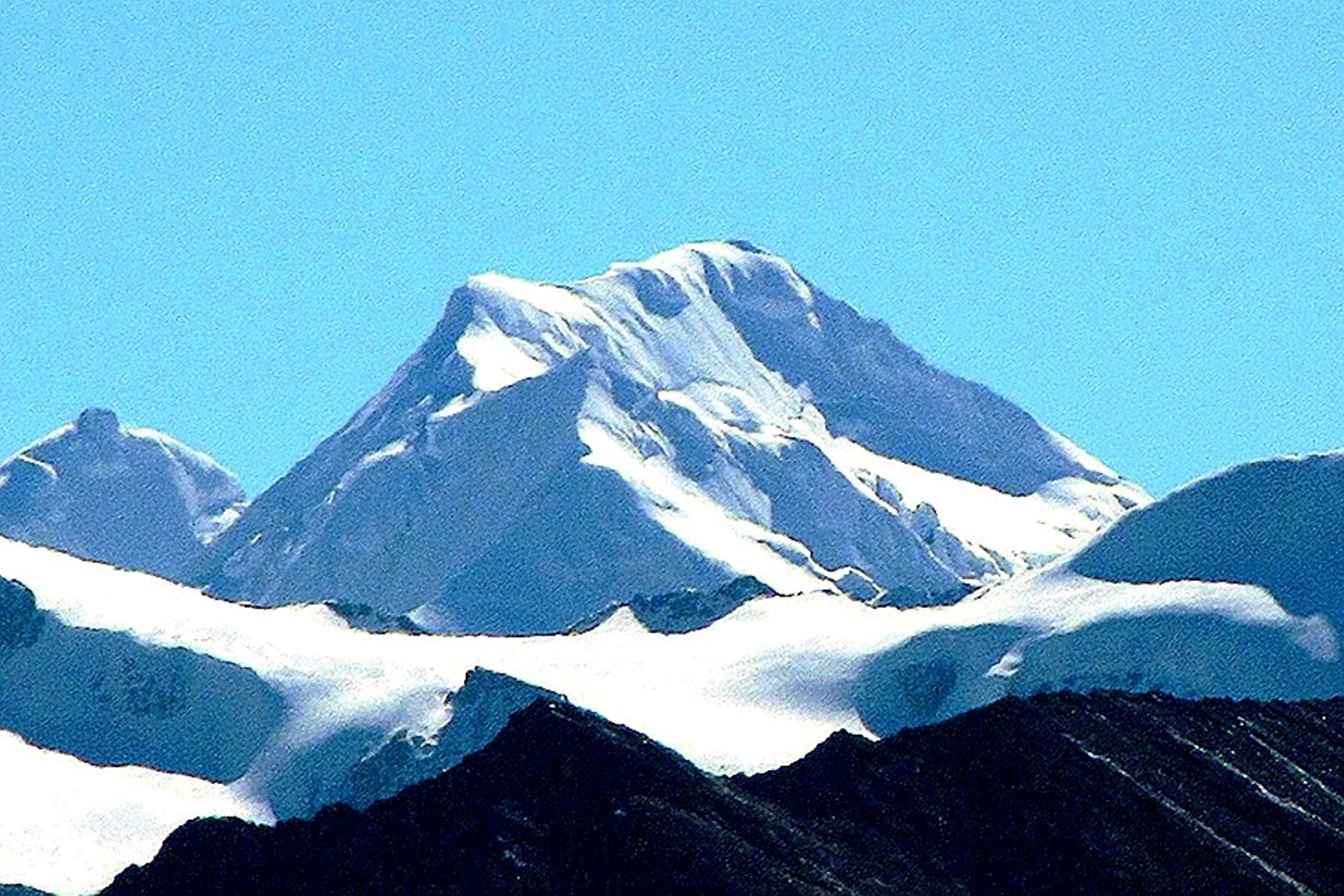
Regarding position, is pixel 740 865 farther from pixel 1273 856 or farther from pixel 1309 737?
pixel 1309 737

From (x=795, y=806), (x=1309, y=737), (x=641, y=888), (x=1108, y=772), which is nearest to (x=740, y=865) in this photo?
(x=641, y=888)

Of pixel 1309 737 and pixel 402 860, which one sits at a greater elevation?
pixel 1309 737

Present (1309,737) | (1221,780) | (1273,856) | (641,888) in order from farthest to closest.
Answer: (1309,737) → (1221,780) → (1273,856) → (641,888)

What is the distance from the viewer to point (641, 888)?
332 ft

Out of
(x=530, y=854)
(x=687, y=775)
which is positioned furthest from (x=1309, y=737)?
(x=530, y=854)

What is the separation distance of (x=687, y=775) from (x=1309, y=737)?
120ft

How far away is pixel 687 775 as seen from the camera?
111062mm

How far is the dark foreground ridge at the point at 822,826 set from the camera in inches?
4085

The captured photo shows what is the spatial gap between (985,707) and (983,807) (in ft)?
34.1

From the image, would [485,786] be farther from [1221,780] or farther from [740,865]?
[1221,780]

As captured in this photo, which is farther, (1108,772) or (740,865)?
(1108,772)

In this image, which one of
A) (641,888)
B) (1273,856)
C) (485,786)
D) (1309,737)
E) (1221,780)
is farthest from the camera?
(1309,737)

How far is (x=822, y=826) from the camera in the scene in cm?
11275

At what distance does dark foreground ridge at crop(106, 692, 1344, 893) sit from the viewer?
104 metres
